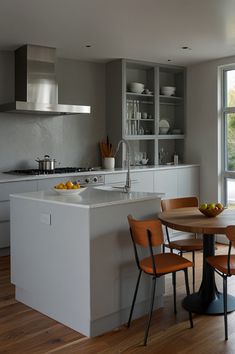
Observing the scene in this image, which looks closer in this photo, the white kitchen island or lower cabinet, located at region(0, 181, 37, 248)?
the white kitchen island

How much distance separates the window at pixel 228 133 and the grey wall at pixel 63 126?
174 centimetres

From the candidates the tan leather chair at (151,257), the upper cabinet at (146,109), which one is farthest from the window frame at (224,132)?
the tan leather chair at (151,257)

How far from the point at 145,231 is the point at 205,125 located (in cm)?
368

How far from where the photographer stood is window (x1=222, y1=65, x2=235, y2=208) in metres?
5.86

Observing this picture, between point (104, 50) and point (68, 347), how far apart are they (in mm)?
3690

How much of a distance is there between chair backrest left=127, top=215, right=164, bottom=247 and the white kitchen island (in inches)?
7.2

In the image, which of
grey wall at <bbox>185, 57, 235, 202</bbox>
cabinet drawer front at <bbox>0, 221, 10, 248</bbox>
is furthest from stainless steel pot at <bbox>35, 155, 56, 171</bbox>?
grey wall at <bbox>185, 57, 235, 202</bbox>

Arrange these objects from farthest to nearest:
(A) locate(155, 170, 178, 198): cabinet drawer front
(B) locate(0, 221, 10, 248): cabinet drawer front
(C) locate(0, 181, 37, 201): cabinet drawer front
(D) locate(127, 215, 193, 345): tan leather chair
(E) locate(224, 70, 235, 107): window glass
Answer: (E) locate(224, 70, 235, 107): window glass
(A) locate(155, 170, 178, 198): cabinet drawer front
(B) locate(0, 221, 10, 248): cabinet drawer front
(C) locate(0, 181, 37, 201): cabinet drawer front
(D) locate(127, 215, 193, 345): tan leather chair

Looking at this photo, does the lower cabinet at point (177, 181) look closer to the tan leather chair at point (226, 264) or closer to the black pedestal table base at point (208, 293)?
the black pedestal table base at point (208, 293)

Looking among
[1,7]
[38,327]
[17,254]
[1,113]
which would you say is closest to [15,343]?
[38,327]

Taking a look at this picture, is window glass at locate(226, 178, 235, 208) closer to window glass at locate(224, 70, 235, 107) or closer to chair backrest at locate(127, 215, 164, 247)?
window glass at locate(224, 70, 235, 107)

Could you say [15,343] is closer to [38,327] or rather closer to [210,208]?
[38,327]

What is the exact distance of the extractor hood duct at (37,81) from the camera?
4.98 meters

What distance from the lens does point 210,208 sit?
129 inches
